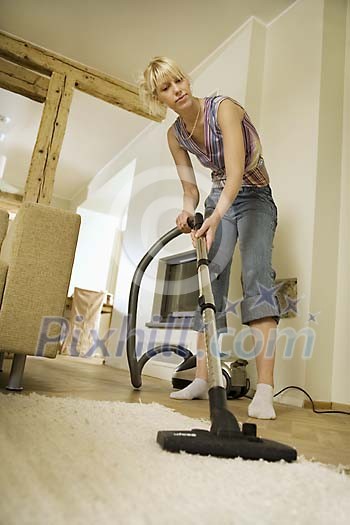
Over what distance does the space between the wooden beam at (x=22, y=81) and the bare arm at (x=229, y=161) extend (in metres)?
3.31

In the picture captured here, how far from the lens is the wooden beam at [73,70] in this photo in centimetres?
375

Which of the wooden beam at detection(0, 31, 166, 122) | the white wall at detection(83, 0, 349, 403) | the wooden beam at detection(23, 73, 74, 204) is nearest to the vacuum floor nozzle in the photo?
the white wall at detection(83, 0, 349, 403)

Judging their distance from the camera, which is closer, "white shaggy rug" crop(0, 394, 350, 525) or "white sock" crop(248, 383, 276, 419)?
"white shaggy rug" crop(0, 394, 350, 525)

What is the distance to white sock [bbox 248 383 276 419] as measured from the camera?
1347 mm

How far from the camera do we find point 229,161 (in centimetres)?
129

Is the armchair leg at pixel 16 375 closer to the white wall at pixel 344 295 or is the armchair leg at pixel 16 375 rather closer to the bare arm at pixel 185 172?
the bare arm at pixel 185 172

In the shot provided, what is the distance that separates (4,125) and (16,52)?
5.70 feet

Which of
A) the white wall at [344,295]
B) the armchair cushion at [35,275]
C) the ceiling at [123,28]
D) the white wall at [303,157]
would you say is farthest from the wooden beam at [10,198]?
the armchair cushion at [35,275]

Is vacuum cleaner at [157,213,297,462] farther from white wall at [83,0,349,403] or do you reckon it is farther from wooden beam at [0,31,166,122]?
wooden beam at [0,31,166,122]

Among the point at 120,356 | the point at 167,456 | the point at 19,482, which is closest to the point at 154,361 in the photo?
the point at 120,356

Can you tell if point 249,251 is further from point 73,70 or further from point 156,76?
point 73,70

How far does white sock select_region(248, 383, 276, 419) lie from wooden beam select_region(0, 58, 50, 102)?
12.2ft

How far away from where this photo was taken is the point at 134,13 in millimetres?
3277

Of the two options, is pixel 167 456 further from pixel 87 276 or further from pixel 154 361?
pixel 87 276
